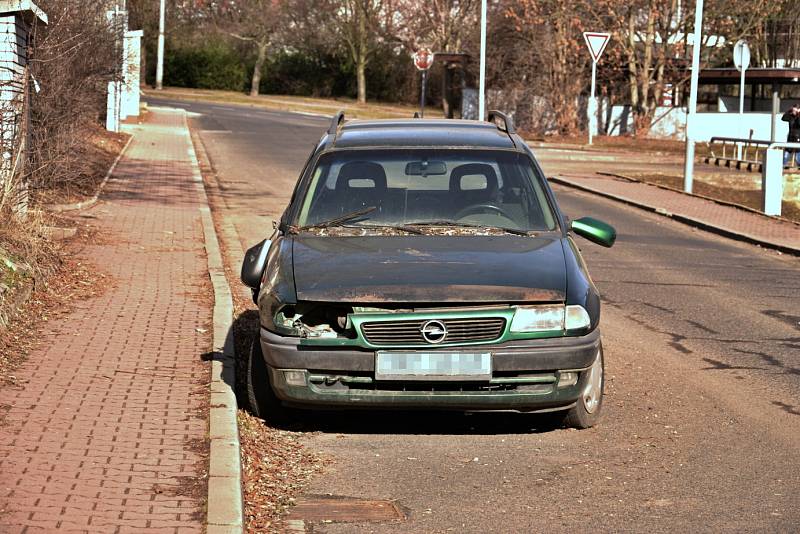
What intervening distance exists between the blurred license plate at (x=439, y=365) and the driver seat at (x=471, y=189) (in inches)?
61.5

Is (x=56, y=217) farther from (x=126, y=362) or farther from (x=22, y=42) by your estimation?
(x=126, y=362)

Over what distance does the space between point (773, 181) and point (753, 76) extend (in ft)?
77.6

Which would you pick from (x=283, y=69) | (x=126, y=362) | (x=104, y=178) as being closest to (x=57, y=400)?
(x=126, y=362)

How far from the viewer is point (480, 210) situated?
24.3ft

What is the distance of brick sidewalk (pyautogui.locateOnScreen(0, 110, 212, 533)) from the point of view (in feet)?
16.3

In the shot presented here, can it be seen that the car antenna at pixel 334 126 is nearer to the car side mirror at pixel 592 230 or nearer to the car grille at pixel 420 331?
the car side mirror at pixel 592 230

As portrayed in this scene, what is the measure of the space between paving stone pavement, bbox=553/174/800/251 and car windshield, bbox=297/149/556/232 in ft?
31.8

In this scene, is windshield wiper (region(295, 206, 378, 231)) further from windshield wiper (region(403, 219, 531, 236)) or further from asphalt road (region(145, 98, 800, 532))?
asphalt road (region(145, 98, 800, 532))

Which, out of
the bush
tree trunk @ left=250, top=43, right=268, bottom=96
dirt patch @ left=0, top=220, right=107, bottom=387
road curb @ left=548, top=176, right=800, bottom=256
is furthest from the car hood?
the bush

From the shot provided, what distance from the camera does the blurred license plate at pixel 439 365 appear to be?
604cm

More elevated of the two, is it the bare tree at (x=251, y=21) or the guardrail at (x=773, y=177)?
the bare tree at (x=251, y=21)

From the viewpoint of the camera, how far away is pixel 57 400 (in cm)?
672

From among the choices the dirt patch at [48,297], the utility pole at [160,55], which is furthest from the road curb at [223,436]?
the utility pole at [160,55]

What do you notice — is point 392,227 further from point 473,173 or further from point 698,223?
point 698,223
